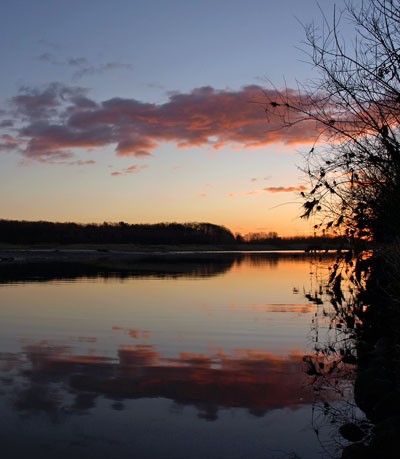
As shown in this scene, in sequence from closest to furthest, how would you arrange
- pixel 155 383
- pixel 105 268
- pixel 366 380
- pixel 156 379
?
pixel 366 380 < pixel 155 383 < pixel 156 379 < pixel 105 268

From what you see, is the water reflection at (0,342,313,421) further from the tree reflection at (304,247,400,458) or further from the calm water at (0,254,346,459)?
the tree reflection at (304,247,400,458)

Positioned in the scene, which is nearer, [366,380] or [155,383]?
[366,380]

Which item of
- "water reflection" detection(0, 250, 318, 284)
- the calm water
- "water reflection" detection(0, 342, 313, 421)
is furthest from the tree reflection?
"water reflection" detection(0, 250, 318, 284)

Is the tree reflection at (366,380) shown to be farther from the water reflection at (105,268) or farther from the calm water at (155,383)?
the water reflection at (105,268)

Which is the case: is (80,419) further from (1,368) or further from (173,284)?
(173,284)

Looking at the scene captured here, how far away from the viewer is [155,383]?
9.95 meters

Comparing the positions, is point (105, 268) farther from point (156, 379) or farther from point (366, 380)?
point (366, 380)

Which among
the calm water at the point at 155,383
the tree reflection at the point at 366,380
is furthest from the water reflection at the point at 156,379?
the tree reflection at the point at 366,380

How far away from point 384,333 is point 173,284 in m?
20.5

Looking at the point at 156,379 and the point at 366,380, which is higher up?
the point at 366,380

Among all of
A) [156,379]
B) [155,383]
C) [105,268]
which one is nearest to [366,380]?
[155,383]

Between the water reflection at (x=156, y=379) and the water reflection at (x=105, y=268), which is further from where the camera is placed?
the water reflection at (x=105, y=268)

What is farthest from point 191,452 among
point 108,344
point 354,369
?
point 108,344

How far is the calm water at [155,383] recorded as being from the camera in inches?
285
